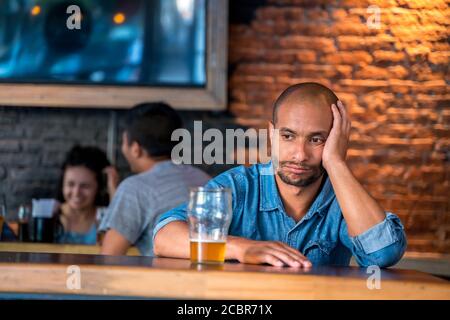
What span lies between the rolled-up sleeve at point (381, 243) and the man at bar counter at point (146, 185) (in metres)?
1.39

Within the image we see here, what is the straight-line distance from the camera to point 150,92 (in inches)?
190

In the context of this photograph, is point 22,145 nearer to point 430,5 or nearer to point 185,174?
point 185,174

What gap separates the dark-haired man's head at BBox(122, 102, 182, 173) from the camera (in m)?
3.67

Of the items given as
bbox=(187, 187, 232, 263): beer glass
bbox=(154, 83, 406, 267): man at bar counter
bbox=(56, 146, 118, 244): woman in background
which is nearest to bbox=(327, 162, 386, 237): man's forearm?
bbox=(154, 83, 406, 267): man at bar counter

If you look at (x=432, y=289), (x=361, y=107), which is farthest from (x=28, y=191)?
(x=432, y=289)

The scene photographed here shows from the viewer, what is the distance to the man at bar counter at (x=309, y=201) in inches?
82.7

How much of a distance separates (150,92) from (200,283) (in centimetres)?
331

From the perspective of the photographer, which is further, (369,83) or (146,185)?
(369,83)

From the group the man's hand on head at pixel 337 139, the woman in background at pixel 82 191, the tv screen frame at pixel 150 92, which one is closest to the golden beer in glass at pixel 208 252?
the man's hand on head at pixel 337 139

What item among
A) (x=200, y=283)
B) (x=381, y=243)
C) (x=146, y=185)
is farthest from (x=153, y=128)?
(x=200, y=283)

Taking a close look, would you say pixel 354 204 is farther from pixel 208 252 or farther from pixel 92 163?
pixel 92 163

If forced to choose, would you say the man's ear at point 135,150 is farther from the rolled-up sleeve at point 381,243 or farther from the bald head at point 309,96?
the rolled-up sleeve at point 381,243

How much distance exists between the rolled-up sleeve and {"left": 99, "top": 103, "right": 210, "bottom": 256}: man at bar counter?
1391 millimetres

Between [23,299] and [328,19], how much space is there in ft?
11.6
